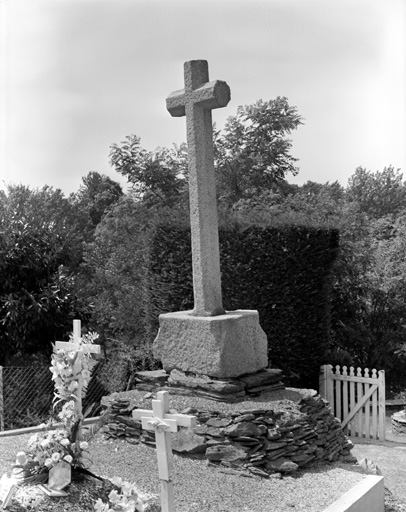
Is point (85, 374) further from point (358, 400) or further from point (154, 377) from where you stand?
point (358, 400)

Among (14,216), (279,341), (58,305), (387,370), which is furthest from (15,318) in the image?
(387,370)

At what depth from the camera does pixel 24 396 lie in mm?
9906

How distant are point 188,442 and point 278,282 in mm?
4171

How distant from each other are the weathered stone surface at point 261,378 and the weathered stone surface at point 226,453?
928mm

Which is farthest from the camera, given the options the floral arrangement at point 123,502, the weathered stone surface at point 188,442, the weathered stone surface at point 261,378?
the weathered stone surface at point 261,378

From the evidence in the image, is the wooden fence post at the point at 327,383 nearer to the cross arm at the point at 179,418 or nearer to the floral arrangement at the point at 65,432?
the floral arrangement at the point at 65,432

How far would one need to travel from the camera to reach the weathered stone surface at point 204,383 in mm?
6820

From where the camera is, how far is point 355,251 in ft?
49.2

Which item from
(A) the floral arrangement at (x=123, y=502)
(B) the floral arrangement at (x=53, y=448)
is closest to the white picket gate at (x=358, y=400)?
(B) the floral arrangement at (x=53, y=448)

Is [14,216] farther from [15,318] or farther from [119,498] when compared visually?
[119,498]

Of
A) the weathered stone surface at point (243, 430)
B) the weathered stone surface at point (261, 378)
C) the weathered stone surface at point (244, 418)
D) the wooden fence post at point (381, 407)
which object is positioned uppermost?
the weathered stone surface at point (261, 378)

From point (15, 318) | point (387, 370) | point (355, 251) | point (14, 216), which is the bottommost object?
point (387, 370)

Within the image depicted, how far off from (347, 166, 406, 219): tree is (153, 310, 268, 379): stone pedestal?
31.9 meters

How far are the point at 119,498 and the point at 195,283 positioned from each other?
10.3 feet
